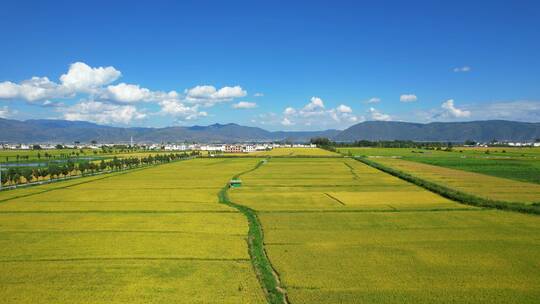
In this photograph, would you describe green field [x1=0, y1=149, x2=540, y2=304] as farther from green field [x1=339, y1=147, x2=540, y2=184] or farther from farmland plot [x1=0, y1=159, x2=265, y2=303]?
green field [x1=339, y1=147, x2=540, y2=184]

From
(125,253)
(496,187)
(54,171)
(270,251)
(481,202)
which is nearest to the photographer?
(125,253)

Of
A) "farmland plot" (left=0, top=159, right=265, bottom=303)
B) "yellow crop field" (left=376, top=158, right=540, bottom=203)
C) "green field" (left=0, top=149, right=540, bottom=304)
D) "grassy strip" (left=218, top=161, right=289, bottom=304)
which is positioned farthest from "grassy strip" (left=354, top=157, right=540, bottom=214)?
"farmland plot" (left=0, top=159, right=265, bottom=303)

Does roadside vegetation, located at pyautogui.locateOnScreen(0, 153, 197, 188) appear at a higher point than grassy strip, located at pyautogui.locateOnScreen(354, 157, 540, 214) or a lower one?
higher

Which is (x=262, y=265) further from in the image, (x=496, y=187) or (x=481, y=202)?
(x=496, y=187)

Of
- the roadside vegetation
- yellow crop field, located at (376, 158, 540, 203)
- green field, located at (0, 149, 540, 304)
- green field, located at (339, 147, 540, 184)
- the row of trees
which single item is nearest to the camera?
green field, located at (0, 149, 540, 304)

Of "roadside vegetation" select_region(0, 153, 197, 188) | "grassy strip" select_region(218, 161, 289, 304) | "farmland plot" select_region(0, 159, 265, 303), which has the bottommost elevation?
"grassy strip" select_region(218, 161, 289, 304)

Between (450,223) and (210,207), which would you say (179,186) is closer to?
(210,207)

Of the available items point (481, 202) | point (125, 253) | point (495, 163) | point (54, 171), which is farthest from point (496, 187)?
point (54, 171)
